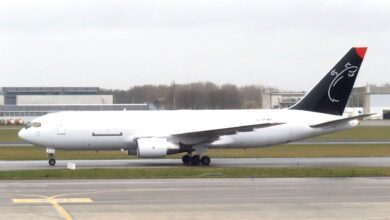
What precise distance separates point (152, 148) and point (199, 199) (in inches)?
578

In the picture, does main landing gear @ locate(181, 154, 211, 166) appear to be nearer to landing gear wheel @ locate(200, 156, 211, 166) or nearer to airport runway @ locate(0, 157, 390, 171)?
landing gear wheel @ locate(200, 156, 211, 166)

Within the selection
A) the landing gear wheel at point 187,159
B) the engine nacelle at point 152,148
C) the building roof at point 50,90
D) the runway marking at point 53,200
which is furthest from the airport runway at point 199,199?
the building roof at point 50,90

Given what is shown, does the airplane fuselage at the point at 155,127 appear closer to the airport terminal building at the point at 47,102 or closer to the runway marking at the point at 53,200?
the runway marking at the point at 53,200

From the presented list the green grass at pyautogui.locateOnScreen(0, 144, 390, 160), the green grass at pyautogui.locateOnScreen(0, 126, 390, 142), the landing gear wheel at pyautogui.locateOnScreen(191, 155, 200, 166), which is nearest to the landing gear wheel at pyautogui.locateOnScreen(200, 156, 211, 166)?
the landing gear wheel at pyautogui.locateOnScreen(191, 155, 200, 166)

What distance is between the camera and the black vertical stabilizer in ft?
120

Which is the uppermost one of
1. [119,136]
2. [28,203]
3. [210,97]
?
Result: [210,97]

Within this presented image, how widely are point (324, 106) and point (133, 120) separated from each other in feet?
33.6

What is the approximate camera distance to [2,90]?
557ft

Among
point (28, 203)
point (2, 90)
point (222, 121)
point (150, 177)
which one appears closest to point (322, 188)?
point (150, 177)

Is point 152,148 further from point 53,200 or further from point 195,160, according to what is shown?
point 53,200

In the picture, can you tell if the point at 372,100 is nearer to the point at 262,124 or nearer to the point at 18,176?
the point at 262,124

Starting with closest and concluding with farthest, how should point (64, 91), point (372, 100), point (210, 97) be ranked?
1. point (210, 97)
2. point (372, 100)
3. point (64, 91)

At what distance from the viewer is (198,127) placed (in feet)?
119

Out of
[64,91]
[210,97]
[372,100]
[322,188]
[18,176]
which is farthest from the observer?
[64,91]
